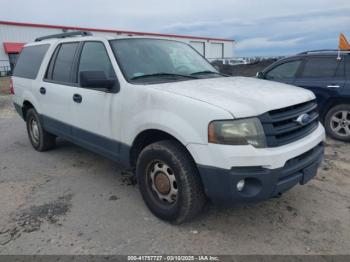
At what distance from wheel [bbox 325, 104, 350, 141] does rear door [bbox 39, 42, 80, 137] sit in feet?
15.8

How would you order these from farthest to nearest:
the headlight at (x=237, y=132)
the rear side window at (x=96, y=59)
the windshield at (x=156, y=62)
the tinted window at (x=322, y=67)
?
the tinted window at (x=322, y=67) < the rear side window at (x=96, y=59) < the windshield at (x=156, y=62) < the headlight at (x=237, y=132)

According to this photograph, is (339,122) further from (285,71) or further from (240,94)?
(240,94)

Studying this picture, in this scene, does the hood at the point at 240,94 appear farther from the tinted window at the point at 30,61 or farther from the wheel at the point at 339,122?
the wheel at the point at 339,122

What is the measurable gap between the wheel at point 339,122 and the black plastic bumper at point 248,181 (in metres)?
3.90

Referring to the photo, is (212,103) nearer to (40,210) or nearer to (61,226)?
(61,226)

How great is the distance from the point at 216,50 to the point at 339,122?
48.3 meters

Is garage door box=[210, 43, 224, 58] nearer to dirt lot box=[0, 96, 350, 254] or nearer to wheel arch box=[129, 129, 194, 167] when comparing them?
dirt lot box=[0, 96, 350, 254]

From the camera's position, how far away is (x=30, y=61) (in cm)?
577

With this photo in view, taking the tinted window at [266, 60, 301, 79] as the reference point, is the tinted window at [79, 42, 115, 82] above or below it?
above

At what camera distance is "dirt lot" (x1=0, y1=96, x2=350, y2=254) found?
9.75 ft

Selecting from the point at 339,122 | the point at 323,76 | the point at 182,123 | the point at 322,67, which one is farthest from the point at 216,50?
the point at 182,123

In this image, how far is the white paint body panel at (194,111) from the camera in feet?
8.99

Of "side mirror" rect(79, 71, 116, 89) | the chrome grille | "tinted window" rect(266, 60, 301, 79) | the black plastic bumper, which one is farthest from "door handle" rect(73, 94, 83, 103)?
"tinted window" rect(266, 60, 301, 79)

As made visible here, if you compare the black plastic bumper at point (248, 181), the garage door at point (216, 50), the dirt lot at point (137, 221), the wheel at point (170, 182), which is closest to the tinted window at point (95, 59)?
the wheel at point (170, 182)
